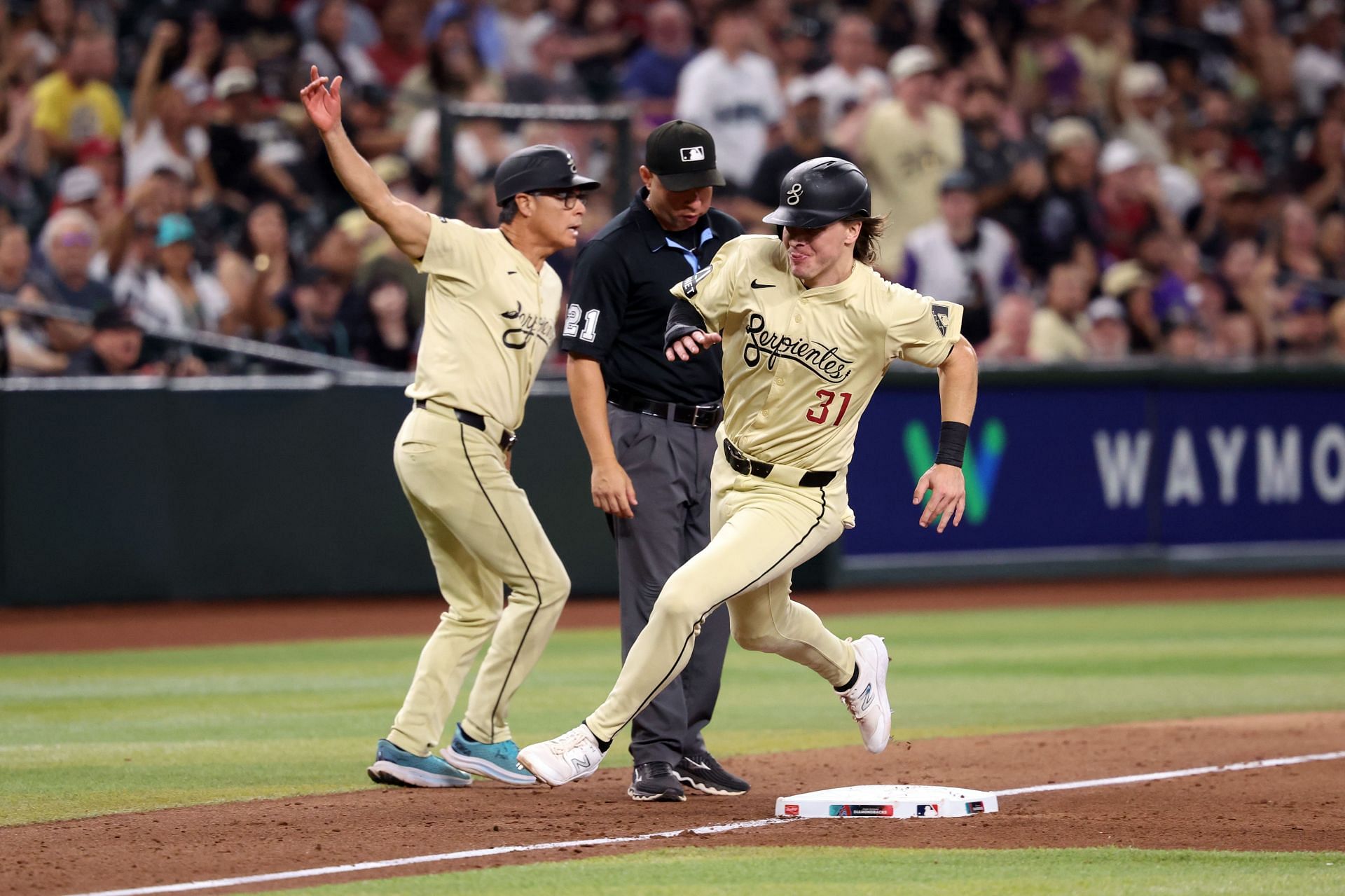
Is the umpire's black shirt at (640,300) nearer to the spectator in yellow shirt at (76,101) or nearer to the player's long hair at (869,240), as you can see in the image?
the player's long hair at (869,240)

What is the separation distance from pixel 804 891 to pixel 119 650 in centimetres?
815

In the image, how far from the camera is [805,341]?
623 cm

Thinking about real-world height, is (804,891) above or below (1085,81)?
below

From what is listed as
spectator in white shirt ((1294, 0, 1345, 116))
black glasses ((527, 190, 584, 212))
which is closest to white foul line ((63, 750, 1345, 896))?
black glasses ((527, 190, 584, 212))

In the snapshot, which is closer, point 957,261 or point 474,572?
point 474,572

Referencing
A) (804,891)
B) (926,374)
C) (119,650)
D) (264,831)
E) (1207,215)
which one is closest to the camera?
(804,891)

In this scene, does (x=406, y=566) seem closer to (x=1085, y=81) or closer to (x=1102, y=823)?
(x=1102, y=823)

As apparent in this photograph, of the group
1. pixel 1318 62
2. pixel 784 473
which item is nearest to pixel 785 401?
pixel 784 473

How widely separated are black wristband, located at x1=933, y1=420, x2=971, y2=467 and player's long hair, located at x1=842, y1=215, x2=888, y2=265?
65cm

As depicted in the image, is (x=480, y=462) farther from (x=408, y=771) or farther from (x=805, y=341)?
(x=805, y=341)

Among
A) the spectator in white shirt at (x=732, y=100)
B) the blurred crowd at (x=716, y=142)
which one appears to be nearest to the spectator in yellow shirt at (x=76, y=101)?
the blurred crowd at (x=716, y=142)

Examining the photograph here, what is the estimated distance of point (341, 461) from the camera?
45.7ft

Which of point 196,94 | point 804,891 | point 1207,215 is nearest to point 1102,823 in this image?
point 804,891

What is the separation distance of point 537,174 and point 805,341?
1449 mm
